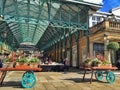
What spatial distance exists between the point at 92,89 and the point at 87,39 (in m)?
12.6

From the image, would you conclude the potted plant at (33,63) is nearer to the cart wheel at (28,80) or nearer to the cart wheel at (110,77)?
the cart wheel at (28,80)

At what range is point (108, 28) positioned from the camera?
16734mm

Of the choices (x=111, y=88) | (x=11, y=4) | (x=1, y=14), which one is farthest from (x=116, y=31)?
(x=11, y=4)

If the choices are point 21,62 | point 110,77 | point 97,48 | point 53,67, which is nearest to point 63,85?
point 21,62

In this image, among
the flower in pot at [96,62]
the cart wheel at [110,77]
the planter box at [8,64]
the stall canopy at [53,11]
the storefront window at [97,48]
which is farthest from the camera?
the storefront window at [97,48]

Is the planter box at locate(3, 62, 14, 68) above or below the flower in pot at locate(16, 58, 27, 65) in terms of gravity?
below

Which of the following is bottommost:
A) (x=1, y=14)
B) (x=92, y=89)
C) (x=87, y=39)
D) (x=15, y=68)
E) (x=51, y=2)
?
(x=92, y=89)

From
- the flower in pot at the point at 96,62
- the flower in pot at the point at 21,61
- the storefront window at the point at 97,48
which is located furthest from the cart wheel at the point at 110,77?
the storefront window at the point at 97,48

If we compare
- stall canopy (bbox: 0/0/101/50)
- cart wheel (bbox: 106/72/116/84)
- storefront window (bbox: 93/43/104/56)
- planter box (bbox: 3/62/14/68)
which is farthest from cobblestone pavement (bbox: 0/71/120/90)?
storefront window (bbox: 93/43/104/56)

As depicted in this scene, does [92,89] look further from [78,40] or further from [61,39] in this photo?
[61,39]

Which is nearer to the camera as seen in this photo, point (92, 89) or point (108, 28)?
point (92, 89)

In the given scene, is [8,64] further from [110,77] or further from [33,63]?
[110,77]

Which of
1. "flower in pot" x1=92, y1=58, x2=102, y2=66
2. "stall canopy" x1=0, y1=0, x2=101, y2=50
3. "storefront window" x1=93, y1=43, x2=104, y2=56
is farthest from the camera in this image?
"storefront window" x1=93, y1=43, x2=104, y2=56

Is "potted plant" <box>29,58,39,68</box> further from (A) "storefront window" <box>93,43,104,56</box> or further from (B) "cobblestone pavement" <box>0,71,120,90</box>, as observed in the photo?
(A) "storefront window" <box>93,43,104,56</box>
